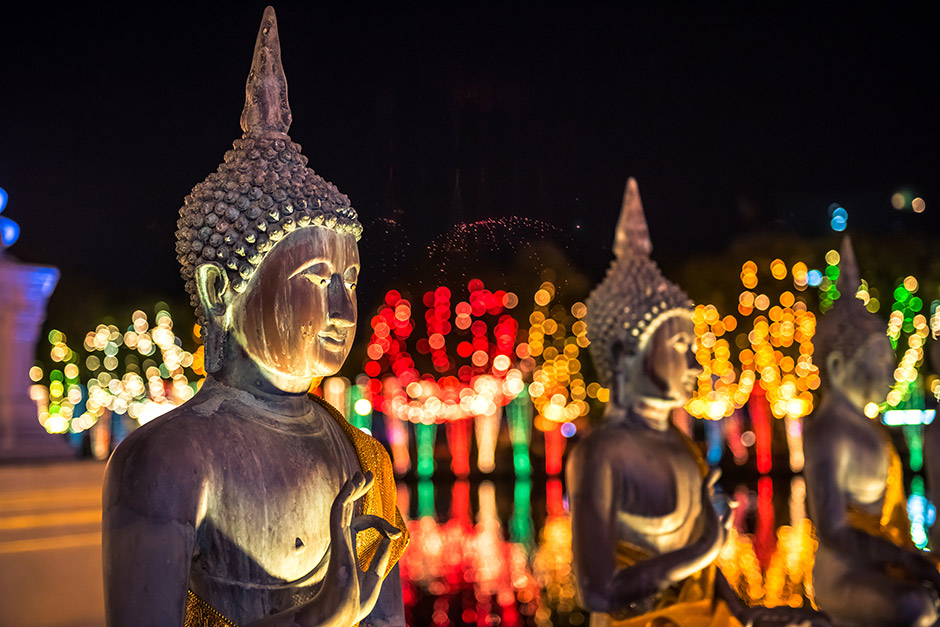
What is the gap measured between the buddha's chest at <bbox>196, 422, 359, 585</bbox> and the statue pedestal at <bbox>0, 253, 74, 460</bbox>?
156 inches

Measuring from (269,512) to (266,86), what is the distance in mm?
1188

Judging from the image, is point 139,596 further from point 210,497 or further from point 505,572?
point 505,572

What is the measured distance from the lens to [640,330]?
4.87m

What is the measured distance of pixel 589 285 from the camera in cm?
482

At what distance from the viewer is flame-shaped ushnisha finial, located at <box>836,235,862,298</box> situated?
603 centimetres

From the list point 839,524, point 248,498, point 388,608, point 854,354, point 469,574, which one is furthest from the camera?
point 469,574

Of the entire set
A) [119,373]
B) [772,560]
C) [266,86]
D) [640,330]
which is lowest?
[772,560]

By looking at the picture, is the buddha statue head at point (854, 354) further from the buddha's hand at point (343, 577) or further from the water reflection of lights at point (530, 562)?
the buddha's hand at point (343, 577)

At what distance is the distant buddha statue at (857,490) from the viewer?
199 inches

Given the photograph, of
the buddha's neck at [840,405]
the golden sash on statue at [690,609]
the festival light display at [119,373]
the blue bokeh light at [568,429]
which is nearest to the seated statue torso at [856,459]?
the buddha's neck at [840,405]

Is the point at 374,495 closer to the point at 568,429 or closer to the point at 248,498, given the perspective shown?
the point at 248,498

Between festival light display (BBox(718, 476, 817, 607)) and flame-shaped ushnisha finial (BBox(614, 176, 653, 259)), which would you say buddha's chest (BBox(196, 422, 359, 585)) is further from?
festival light display (BBox(718, 476, 817, 607))

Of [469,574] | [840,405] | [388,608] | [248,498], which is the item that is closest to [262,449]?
[248,498]

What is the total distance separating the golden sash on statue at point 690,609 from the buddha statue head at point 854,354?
6.23 feet
